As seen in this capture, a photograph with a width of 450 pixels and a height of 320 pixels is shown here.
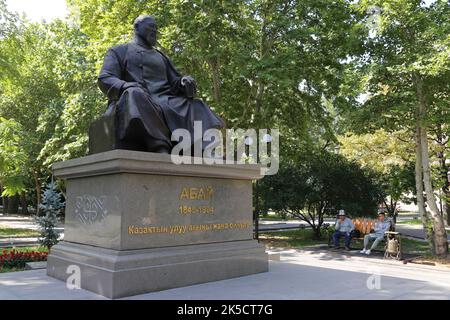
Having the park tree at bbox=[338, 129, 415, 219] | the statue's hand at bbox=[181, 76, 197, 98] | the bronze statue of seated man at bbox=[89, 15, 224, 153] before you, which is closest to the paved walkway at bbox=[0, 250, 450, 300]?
the bronze statue of seated man at bbox=[89, 15, 224, 153]

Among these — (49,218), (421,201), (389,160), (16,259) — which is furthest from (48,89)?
(421,201)

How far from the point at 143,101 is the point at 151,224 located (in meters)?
1.83

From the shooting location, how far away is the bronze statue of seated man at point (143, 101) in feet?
20.8

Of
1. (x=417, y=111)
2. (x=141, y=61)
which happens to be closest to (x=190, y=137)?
(x=141, y=61)

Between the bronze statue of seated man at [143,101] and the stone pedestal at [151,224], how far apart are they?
0.56 m

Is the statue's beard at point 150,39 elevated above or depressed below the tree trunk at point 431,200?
above

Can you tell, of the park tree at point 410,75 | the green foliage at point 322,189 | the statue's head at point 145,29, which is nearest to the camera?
the statue's head at point 145,29

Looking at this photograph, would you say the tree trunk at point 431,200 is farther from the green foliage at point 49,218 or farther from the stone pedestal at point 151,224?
the green foliage at point 49,218

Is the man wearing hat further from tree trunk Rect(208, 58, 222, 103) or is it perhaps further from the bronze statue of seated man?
the bronze statue of seated man

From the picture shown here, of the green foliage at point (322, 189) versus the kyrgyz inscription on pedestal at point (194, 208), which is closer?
the kyrgyz inscription on pedestal at point (194, 208)

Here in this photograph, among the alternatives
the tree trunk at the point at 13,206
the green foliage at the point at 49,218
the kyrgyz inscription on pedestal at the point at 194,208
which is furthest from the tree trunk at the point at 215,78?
the tree trunk at the point at 13,206

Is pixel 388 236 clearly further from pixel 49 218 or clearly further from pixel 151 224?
pixel 49 218

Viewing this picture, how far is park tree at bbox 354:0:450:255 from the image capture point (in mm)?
11648

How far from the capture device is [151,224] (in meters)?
5.96
